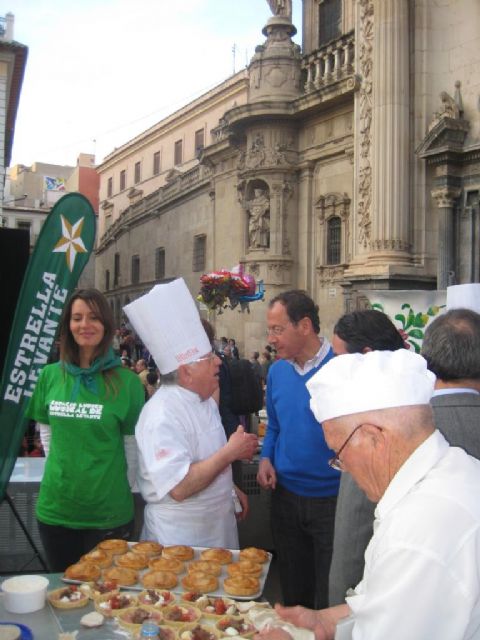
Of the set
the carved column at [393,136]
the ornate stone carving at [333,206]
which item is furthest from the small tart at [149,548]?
A: the ornate stone carving at [333,206]

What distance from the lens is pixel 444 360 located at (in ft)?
10.2

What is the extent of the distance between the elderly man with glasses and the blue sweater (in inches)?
83.0

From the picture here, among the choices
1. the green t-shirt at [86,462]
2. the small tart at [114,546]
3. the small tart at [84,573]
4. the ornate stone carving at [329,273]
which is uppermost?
the ornate stone carving at [329,273]

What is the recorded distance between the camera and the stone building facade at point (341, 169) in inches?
547

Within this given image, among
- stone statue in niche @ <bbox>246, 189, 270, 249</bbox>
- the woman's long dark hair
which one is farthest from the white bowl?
stone statue in niche @ <bbox>246, 189, 270, 249</bbox>

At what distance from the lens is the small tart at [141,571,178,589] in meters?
2.89

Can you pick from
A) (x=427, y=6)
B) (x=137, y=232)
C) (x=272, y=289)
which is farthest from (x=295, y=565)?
(x=137, y=232)

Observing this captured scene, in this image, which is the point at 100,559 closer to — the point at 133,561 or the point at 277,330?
the point at 133,561

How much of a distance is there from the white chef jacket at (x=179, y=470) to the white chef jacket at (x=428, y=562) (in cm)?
173

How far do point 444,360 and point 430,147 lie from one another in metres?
11.7

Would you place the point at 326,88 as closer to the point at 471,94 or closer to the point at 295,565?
the point at 471,94

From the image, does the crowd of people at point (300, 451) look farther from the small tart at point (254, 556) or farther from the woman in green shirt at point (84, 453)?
the small tart at point (254, 556)

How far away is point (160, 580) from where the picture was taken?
290cm

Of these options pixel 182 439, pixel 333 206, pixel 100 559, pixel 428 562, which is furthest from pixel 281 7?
pixel 428 562
